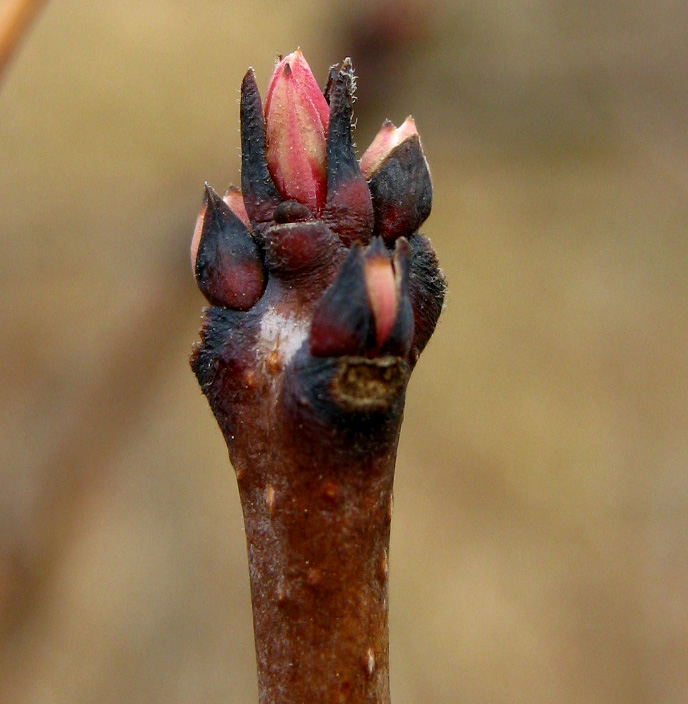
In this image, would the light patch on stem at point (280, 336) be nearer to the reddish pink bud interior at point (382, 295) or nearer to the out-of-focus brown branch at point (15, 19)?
the reddish pink bud interior at point (382, 295)

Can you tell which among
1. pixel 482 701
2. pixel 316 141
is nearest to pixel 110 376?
pixel 316 141

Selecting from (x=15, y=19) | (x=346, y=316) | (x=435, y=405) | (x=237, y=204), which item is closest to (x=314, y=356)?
(x=346, y=316)

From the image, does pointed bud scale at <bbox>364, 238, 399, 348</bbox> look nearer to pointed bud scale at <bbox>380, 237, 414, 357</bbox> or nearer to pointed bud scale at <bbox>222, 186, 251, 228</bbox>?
pointed bud scale at <bbox>380, 237, 414, 357</bbox>

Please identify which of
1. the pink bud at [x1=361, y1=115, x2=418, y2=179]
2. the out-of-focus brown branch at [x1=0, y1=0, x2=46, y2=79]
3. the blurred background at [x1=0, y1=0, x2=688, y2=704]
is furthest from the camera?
the blurred background at [x1=0, y1=0, x2=688, y2=704]

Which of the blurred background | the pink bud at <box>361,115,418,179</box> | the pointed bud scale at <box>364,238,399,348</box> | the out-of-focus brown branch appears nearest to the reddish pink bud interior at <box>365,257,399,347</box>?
the pointed bud scale at <box>364,238,399,348</box>

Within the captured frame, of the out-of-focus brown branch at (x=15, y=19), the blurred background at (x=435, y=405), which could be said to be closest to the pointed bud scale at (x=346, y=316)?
the out-of-focus brown branch at (x=15, y=19)

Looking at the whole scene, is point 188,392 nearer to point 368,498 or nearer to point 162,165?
point 162,165
